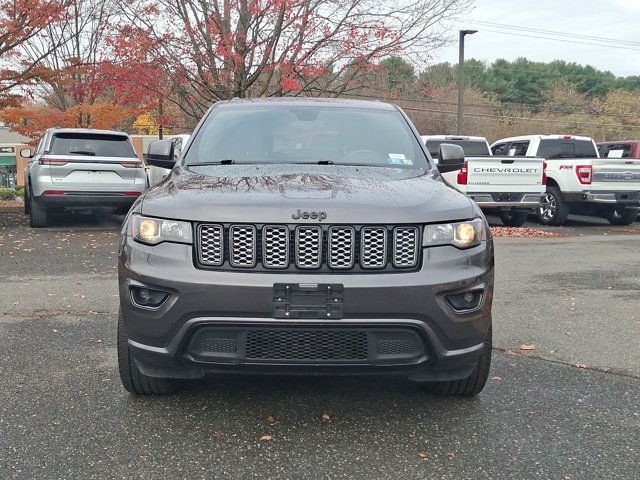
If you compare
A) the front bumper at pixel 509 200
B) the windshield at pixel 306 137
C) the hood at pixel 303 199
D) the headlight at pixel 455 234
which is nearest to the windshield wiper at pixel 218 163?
the windshield at pixel 306 137

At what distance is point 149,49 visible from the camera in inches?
533

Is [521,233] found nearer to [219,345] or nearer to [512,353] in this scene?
[512,353]

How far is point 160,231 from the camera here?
9.83ft

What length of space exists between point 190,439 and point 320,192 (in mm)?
1349

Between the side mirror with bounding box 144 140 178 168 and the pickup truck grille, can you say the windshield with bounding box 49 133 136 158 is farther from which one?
the pickup truck grille

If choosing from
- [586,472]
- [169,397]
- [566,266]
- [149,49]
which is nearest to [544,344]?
[586,472]

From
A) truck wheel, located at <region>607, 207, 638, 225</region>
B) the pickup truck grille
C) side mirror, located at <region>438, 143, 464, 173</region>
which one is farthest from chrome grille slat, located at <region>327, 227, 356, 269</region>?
truck wheel, located at <region>607, 207, 638, 225</region>

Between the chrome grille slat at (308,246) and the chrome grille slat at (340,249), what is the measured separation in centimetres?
5

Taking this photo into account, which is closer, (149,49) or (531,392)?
(531,392)

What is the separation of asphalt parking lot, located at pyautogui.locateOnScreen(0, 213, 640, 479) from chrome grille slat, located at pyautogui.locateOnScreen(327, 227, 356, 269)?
0.88m

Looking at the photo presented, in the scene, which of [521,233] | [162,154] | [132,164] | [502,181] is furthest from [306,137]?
[521,233]

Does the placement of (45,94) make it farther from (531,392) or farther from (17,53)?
(531,392)

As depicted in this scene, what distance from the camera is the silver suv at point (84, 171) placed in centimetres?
1060

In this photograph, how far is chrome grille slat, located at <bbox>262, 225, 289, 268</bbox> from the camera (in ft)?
9.55
